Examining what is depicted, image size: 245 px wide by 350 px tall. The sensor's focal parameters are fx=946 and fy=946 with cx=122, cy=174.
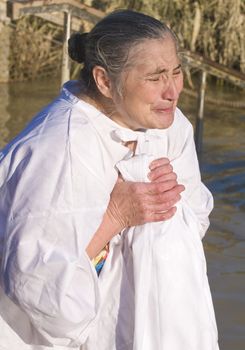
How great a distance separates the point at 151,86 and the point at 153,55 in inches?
3.4

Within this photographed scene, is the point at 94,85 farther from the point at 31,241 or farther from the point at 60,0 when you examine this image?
the point at 60,0

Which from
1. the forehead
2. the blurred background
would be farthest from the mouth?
the blurred background

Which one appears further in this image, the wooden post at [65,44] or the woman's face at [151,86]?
the wooden post at [65,44]

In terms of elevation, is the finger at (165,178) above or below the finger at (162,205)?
above

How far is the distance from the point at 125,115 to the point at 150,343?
2.12ft

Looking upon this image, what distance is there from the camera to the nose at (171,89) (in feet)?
8.63

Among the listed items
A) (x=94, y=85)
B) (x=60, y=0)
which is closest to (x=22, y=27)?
(x=60, y=0)

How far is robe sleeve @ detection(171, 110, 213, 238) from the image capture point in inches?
115

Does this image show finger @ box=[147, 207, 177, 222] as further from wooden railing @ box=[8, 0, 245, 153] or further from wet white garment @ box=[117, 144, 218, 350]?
wooden railing @ box=[8, 0, 245, 153]

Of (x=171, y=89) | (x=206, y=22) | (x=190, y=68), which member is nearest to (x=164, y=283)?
(x=171, y=89)

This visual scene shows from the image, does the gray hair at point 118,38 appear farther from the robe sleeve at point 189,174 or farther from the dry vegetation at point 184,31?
the dry vegetation at point 184,31

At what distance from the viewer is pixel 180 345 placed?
8.84ft

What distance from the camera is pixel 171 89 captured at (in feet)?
8.64

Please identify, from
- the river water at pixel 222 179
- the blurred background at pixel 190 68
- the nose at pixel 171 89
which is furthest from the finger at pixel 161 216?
the blurred background at pixel 190 68
